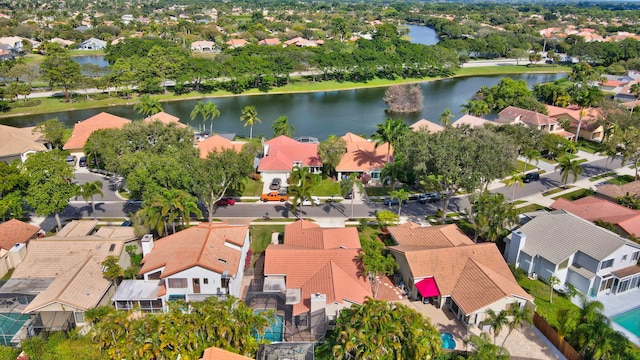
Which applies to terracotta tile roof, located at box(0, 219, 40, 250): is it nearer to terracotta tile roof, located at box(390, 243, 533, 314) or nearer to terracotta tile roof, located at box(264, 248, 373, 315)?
terracotta tile roof, located at box(264, 248, 373, 315)

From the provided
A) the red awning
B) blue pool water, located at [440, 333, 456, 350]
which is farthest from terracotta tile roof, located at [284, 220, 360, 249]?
blue pool water, located at [440, 333, 456, 350]

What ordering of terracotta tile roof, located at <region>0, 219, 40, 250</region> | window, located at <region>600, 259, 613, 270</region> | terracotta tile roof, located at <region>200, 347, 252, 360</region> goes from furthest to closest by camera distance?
1. terracotta tile roof, located at <region>0, 219, 40, 250</region>
2. window, located at <region>600, 259, 613, 270</region>
3. terracotta tile roof, located at <region>200, 347, 252, 360</region>

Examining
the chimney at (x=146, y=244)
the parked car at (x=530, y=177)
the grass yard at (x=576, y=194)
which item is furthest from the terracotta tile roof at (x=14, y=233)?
the grass yard at (x=576, y=194)

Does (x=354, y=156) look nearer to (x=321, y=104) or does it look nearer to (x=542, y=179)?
(x=542, y=179)

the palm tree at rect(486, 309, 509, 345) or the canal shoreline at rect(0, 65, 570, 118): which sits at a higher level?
the palm tree at rect(486, 309, 509, 345)

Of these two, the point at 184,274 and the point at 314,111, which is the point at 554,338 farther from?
the point at 314,111

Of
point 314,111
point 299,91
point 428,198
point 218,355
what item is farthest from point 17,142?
point 299,91
